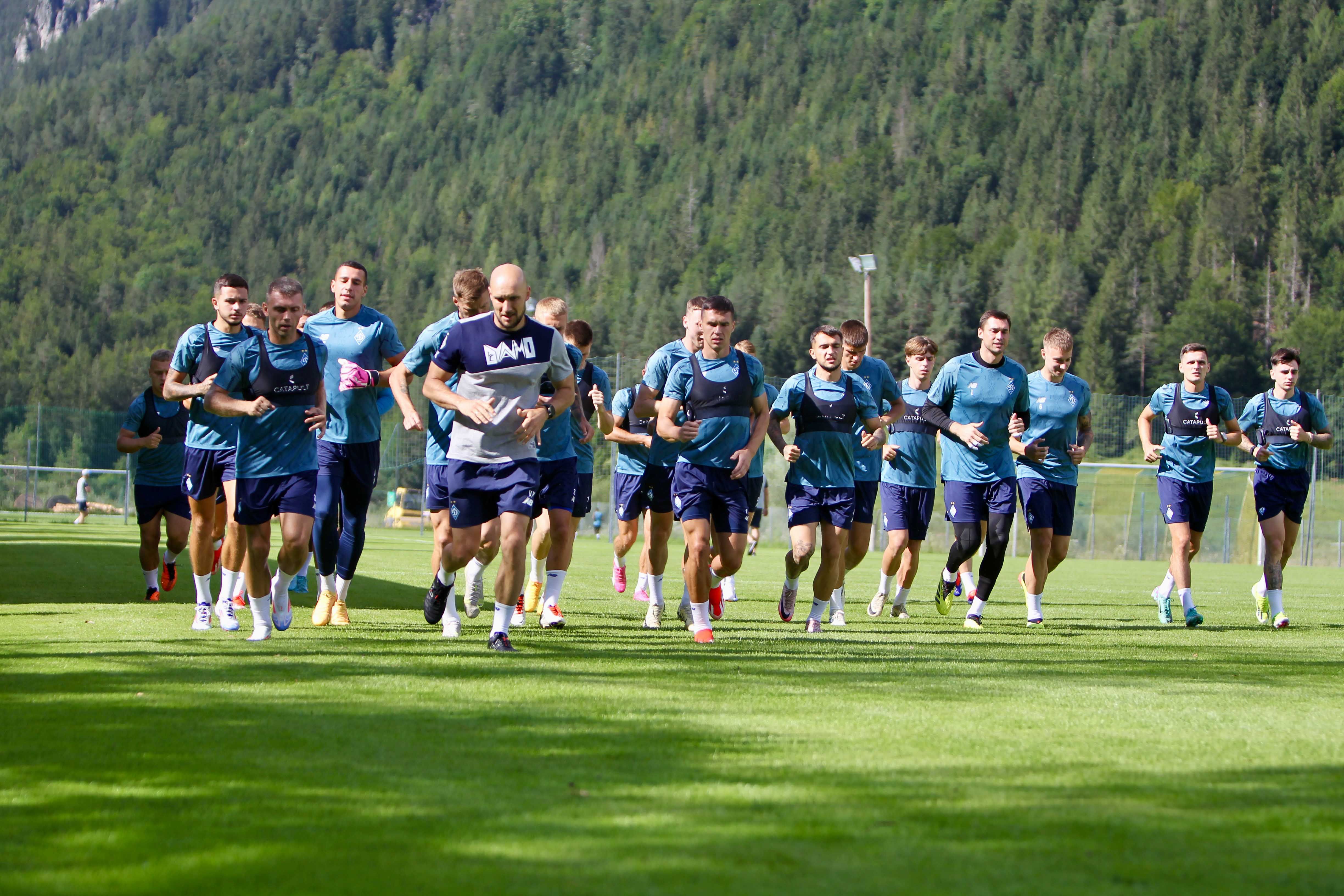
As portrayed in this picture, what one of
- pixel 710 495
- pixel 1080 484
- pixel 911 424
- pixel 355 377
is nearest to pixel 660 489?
pixel 710 495

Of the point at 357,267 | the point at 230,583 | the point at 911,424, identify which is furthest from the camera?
the point at 911,424

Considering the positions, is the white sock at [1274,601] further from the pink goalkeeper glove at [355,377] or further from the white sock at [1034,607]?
the pink goalkeeper glove at [355,377]

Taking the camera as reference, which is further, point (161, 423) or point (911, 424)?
point (911, 424)

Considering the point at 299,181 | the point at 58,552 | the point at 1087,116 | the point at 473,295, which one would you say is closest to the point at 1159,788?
the point at 473,295

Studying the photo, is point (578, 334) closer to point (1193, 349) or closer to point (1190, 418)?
point (1190, 418)

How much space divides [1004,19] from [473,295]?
163306 millimetres

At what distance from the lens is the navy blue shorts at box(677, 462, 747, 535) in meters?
9.33

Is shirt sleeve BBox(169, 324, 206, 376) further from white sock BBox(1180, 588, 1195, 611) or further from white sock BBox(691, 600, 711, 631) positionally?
white sock BBox(1180, 588, 1195, 611)

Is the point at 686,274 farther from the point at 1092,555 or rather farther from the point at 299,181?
the point at 1092,555

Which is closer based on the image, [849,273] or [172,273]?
[849,273]

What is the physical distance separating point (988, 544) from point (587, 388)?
10.3 feet

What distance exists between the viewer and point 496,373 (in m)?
7.97

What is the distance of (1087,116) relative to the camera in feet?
441

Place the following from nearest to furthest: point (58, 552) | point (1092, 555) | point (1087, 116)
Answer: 1. point (58, 552)
2. point (1092, 555)
3. point (1087, 116)
